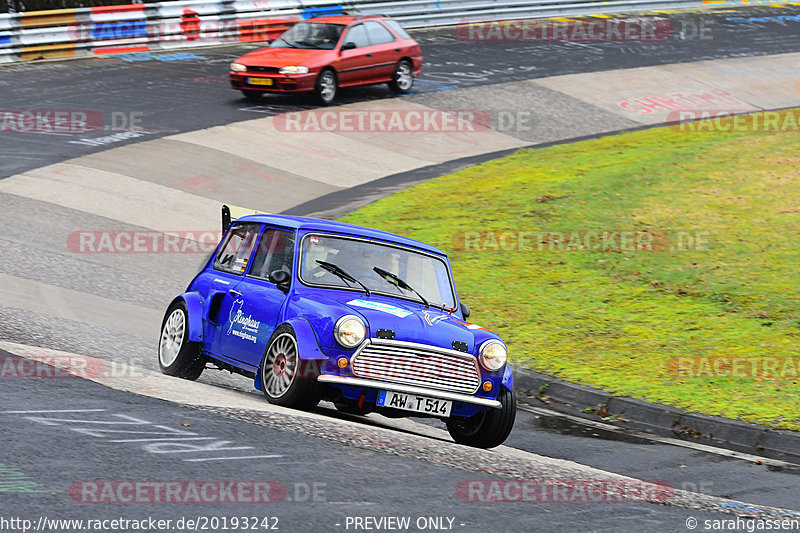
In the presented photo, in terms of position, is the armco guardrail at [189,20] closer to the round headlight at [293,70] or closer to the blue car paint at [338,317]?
the round headlight at [293,70]

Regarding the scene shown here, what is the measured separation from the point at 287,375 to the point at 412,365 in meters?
0.97

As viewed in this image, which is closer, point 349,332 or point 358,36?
point 349,332

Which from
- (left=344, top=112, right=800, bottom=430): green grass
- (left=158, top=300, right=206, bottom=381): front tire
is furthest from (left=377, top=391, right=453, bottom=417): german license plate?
(left=344, top=112, right=800, bottom=430): green grass

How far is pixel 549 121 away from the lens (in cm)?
2473

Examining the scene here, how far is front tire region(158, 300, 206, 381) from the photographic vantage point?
959 cm

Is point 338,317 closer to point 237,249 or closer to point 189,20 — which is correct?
point 237,249

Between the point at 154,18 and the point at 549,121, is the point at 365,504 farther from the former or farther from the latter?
the point at 154,18

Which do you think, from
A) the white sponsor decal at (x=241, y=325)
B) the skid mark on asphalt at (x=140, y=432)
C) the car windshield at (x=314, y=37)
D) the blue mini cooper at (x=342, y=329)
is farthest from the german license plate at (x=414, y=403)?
the car windshield at (x=314, y=37)

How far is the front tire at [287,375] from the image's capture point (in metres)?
7.99

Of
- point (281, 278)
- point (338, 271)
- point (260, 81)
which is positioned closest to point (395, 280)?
point (338, 271)

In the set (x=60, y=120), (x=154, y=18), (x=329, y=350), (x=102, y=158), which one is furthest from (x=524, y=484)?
(x=154, y=18)

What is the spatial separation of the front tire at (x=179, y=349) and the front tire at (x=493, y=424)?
2599 millimetres

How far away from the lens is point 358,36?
2398cm

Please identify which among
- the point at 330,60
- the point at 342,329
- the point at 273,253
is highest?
the point at 330,60
